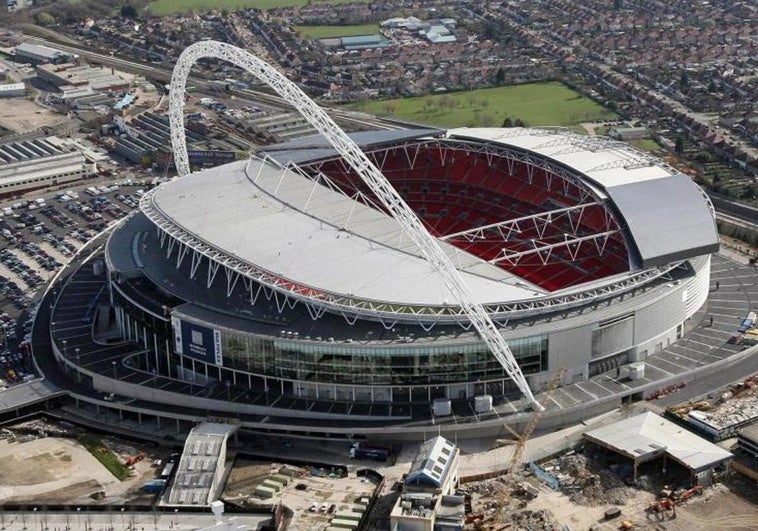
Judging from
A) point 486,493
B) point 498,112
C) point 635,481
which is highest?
point 498,112

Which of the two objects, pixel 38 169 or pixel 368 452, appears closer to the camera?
pixel 368 452

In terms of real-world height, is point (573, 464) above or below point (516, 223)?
below

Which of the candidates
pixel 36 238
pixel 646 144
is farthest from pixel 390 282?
pixel 646 144

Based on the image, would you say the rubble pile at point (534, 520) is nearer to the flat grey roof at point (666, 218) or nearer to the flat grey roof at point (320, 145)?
the flat grey roof at point (666, 218)

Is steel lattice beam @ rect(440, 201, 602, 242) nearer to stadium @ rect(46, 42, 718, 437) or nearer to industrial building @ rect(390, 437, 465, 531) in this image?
stadium @ rect(46, 42, 718, 437)

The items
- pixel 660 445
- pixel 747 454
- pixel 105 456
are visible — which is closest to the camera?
pixel 747 454

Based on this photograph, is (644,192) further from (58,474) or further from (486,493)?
(58,474)

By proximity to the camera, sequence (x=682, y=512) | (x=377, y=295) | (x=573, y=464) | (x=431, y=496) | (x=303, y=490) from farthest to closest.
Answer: (x=377, y=295)
(x=573, y=464)
(x=303, y=490)
(x=682, y=512)
(x=431, y=496)

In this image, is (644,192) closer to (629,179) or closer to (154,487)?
(629,179)

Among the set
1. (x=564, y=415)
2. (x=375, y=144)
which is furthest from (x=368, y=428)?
(x=375, y=144)
